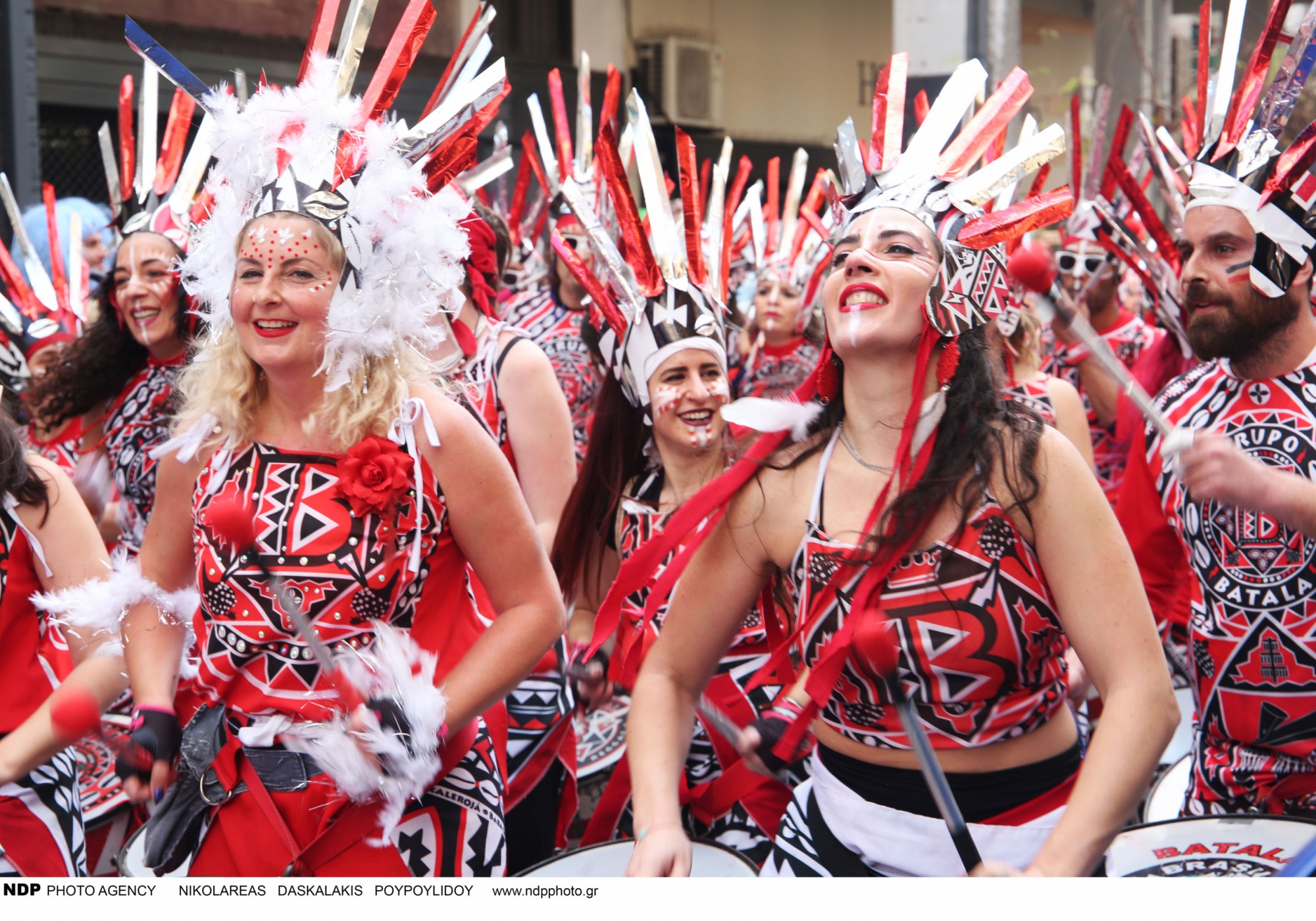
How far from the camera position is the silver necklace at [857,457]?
2586 millimetres

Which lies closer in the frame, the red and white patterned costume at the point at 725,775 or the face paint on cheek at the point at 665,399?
the red and white patterned costume at the point at 725,775

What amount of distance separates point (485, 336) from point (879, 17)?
11.3 m

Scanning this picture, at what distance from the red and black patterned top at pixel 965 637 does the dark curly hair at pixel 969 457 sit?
4cm

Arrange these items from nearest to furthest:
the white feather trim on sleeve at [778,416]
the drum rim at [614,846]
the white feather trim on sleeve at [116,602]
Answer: the white feather trim on sleeve at [778,416] < the drum rim at [614,846] < the white feather trim on sleeve at [116,602]

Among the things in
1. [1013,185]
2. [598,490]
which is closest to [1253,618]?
[1013,185]

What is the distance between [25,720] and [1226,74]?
3.26m

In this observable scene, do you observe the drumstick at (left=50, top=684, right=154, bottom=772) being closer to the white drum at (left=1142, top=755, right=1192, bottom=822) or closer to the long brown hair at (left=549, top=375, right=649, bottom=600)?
the long brown hair at (left=549, top=375, right=649, bottom=600)

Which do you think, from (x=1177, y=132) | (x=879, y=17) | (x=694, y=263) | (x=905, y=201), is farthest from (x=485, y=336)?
(x=879, y=17)

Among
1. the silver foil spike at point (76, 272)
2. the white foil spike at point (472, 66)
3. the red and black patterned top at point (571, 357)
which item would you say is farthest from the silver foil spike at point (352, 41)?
the red and black patterned top at point (571, 357)

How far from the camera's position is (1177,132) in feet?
38.5

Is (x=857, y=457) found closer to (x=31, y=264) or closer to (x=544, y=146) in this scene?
(x=544, y=146)

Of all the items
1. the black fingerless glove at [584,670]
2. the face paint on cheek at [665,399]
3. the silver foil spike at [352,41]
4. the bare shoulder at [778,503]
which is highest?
the silver foil spike at [352,41]

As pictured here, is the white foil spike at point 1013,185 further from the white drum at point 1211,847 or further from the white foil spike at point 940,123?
the white drum at point 1211,847

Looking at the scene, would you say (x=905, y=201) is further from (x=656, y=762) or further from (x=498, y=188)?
(x=498, y=188)
